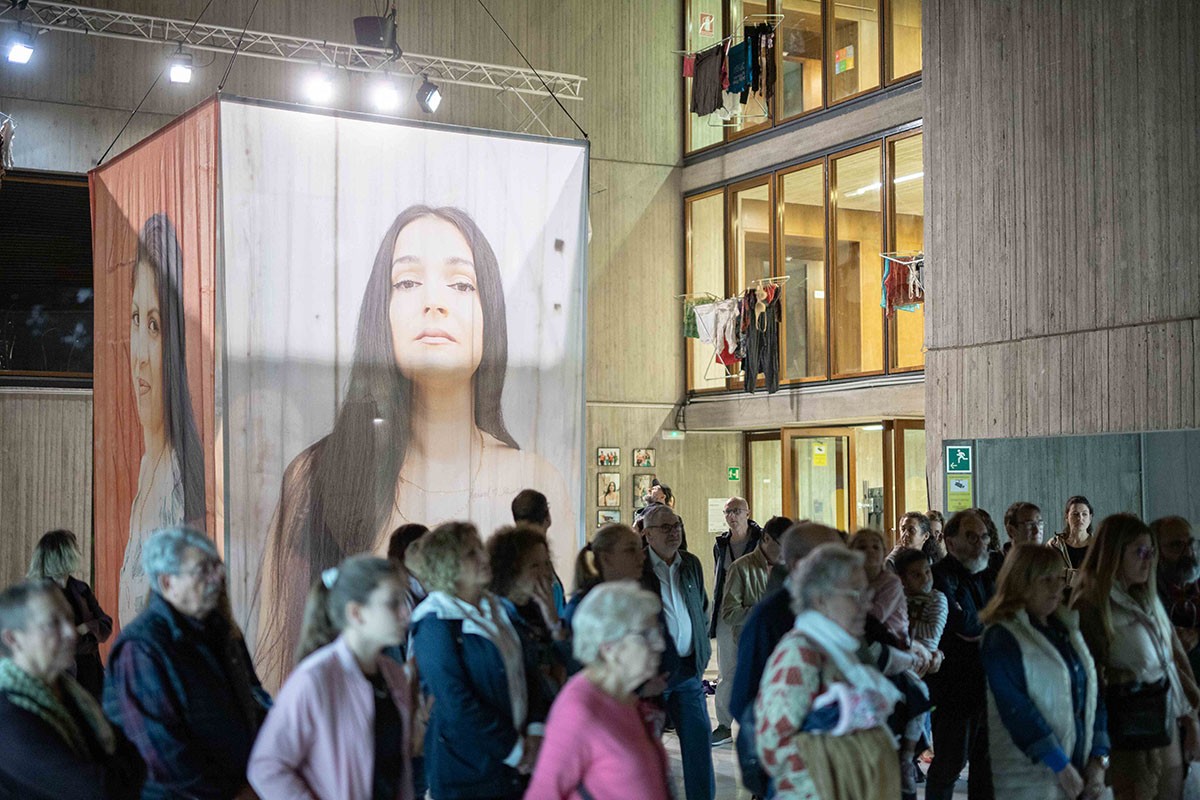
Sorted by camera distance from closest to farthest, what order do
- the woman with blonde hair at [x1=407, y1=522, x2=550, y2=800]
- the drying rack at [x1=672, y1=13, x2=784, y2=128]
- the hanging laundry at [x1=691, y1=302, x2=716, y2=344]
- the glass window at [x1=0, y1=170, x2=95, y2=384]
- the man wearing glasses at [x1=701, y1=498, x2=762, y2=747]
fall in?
the woman with blonde hair at [x1=407, y1=522, x2=550, y2=800] < the man wearing glasses at [x1=701, y1=498, x2=762, y2=747] < the glass window at [x1=0, y1=170, x2=95, y2=384] < the drying rack at [x1=672, y1=13, x2=784, y2=128] < the hanging laundry at [x1=691, y1=302, x2=716, y2=344]

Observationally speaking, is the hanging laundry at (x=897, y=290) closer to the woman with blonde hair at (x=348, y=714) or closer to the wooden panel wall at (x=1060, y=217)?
the wooden panel wall at (x=1060, y=217)

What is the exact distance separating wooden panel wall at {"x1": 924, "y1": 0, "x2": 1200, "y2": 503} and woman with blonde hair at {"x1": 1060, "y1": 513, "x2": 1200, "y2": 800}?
4.30 metres

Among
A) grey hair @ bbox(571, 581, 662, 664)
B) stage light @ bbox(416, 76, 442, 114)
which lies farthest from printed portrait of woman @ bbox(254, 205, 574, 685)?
stage light @ bbox(416, 76, 442, 114)

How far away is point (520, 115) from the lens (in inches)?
623

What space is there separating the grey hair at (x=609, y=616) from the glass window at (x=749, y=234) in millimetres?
12964

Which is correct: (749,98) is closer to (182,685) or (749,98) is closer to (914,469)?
(914,469)

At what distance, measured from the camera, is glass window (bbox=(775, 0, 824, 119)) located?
15.2 m

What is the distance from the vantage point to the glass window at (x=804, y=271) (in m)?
15.1

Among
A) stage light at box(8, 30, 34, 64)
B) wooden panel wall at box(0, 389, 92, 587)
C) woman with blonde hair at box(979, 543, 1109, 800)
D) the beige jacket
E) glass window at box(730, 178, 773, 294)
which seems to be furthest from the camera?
glass window at box(730, 178, 773, 294)

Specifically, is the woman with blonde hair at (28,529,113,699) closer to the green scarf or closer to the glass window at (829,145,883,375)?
the green scarf

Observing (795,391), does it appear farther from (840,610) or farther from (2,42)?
(840,610)

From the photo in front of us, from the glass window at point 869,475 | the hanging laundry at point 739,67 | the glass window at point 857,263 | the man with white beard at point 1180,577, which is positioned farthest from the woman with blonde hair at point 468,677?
the hanging laundry at point 739,67

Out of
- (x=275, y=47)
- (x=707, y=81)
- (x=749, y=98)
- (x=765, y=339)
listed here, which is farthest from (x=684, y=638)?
(x=707, y=81)

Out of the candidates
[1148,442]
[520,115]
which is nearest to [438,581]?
[1148,442]
